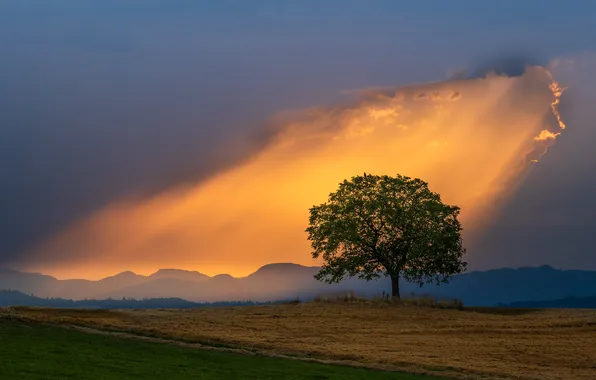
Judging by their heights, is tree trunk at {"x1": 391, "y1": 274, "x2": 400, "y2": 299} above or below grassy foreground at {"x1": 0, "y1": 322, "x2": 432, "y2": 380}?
above

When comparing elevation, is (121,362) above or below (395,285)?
below

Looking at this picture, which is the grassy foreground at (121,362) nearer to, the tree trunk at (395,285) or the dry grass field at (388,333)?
the dry grass field at (388,333)

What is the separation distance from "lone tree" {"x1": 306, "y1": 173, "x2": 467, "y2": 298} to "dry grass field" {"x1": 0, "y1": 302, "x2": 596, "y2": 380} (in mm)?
8706

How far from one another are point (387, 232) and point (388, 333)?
2461cm

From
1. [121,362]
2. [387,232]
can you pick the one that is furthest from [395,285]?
[121,362]

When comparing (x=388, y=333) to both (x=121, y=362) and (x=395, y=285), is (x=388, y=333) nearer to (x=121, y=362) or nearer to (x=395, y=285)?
(x=395, y=285)

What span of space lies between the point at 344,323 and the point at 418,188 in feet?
91.2

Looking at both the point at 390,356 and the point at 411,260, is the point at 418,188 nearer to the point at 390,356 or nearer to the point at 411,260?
the point at 411,260

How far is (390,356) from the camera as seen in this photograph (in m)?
44.2

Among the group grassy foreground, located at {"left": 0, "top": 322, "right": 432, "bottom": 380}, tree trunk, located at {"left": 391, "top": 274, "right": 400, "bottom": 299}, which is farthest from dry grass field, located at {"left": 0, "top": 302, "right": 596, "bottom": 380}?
tree trunk, located at {"left": 391, "top": 274, "right": 400, "bottom": 299}

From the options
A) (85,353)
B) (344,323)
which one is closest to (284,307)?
(344,323)

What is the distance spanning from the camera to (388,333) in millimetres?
56031

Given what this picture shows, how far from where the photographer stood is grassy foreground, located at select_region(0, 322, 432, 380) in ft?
97.9

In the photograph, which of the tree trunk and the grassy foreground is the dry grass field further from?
the tree trunk
